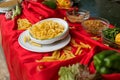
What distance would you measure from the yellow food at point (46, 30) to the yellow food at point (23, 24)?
15 centimetres

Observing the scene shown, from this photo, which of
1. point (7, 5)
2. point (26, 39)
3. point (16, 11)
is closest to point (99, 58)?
point (26, 39)

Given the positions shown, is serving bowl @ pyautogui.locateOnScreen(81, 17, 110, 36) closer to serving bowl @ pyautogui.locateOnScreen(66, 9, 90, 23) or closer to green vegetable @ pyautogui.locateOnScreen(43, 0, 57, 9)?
serving bowl @ pyautogui.locateOnScreen(66, 9, 90, 23)

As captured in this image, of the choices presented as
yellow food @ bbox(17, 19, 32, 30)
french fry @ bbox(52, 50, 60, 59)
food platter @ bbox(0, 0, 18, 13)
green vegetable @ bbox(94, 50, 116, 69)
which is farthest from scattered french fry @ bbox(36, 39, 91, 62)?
food platter @ bbox(0, 0, 18, 13)

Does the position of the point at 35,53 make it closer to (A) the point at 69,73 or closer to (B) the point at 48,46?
(B) the point at 48,46

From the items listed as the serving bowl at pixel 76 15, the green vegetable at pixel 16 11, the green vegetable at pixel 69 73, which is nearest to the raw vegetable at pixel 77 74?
the green vegetable at pixel 69 73

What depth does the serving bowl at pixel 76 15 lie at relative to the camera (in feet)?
4.38

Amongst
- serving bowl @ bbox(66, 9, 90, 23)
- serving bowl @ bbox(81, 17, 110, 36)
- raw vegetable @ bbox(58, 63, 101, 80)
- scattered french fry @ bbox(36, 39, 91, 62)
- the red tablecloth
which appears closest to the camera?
raw vegetable @ bbox(58, 63, 101, 80)

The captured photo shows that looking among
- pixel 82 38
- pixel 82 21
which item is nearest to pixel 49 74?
pixel 82 38

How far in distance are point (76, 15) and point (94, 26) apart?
8.4 inches

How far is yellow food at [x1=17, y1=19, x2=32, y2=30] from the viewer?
136 cm

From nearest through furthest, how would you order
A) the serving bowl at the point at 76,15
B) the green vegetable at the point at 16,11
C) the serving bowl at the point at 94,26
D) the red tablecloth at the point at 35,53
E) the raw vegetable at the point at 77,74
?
the raw vegetable at the point at 77,74
the red tablecloth at the point at 35,53
the serving bowl at the point at 94,26
the serving bowl at the point at 76,15
the green vegetable at the point at 16,11

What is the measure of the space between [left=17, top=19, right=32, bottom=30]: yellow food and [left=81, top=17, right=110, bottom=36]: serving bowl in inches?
13.1

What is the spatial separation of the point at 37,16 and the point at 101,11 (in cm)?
55

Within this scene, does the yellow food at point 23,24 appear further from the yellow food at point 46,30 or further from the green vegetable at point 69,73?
the green vegetable at point 69,73
